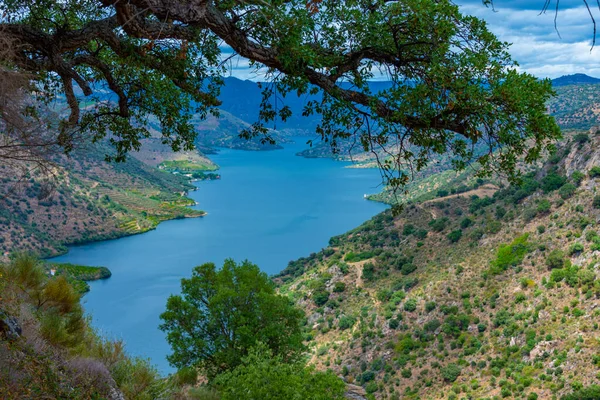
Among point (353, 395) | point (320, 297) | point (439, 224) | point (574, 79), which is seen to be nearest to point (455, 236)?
point (439, 224)

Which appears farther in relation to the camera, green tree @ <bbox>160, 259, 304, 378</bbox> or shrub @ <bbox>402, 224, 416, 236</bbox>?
shrub @ <bbox>402, 224, 416, 236</bbox>

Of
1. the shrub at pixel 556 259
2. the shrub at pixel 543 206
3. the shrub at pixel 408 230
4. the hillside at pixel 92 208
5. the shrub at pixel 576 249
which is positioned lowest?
the shrub at pixel 556 259

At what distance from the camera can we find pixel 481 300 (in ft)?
119

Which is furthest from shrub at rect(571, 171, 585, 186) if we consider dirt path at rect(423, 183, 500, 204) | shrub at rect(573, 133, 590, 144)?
dirt path at rect(423, 183, 500, 204)

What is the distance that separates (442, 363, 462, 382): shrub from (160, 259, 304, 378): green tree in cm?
1552

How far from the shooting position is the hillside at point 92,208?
261ft

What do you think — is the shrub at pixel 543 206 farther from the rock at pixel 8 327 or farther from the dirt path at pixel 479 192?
the rock at pixel 8 327

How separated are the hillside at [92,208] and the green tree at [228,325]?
51232mm

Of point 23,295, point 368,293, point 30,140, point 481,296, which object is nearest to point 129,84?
point 30,140

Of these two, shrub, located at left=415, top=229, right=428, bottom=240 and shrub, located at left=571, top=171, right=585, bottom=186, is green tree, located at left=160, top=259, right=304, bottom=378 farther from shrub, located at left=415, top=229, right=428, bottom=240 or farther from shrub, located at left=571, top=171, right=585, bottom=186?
shrub, located at left=415, top=229, right=428, bottom=240

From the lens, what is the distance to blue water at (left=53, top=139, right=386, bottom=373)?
59.4 meters

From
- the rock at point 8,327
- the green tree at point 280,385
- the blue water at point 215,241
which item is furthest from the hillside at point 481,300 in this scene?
the rock at point 8,327

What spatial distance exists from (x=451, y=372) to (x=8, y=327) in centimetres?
2863

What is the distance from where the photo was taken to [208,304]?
59.9 feet
